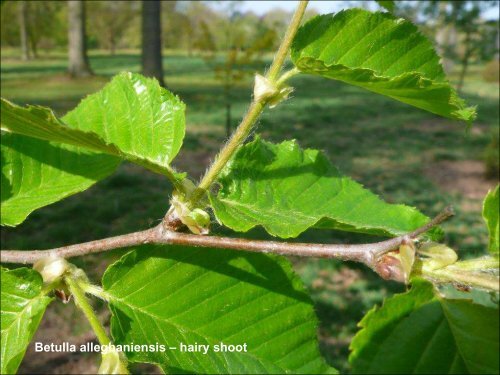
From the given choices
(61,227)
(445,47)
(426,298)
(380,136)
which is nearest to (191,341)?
(426,298)

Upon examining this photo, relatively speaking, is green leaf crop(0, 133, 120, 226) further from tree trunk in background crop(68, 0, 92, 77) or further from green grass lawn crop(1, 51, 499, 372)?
tree trunk in background crop(68, 0, 92, 77)

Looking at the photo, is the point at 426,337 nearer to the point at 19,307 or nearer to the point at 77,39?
the point at 19,307

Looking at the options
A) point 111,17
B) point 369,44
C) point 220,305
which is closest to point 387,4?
point 369,44

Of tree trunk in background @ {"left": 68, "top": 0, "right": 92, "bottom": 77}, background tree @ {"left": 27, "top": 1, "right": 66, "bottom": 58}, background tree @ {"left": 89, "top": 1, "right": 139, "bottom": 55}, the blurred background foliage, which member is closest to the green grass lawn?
the blurred background foliage

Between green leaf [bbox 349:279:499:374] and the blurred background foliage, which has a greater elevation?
green leaf [bbox 349:279:499:374]

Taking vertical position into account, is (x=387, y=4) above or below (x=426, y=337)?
above

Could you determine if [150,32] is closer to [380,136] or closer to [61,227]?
[380,136]

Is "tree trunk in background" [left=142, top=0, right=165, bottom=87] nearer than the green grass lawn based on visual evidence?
No

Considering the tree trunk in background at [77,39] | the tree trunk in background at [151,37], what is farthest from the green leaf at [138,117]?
the tree trunk in background at [77,39]
